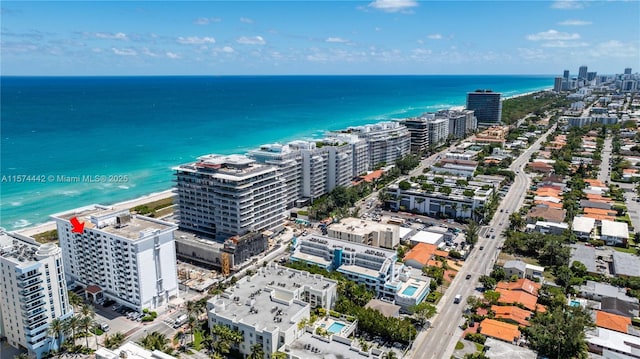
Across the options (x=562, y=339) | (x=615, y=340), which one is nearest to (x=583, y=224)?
(x=615, y=340)

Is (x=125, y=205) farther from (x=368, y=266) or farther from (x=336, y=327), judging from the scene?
(x=336, y=327)

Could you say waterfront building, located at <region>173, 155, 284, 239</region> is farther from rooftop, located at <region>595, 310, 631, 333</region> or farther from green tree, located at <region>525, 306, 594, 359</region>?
rooftop, located at <region>595, 310, 631, 333</region>

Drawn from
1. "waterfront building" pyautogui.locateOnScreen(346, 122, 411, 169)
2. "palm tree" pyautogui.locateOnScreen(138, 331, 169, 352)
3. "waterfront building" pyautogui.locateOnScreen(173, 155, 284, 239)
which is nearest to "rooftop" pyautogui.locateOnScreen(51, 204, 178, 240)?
"palm tree" pyautogui.locateOnScreen(138, 331, 169, 352)

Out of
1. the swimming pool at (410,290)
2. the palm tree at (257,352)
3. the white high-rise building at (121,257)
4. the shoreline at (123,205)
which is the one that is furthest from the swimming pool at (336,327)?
the shoreline at (123,205)

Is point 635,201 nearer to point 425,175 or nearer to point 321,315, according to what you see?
point 425,175

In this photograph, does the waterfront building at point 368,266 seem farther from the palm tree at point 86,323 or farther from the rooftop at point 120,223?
the palm tree at point 86,323

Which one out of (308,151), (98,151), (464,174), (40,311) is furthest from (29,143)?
(464,174)
